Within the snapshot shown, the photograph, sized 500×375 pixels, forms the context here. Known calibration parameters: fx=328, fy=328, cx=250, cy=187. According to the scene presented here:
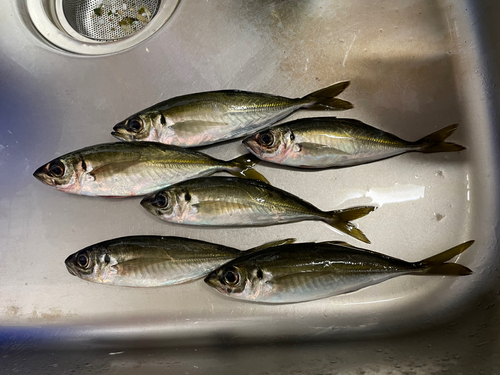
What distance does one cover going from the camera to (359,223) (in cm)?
138

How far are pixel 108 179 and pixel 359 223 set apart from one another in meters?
1.05

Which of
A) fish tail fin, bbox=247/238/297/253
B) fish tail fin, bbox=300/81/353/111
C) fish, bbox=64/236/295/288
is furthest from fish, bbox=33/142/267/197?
fish tail fin, bbox=300/81/353/111

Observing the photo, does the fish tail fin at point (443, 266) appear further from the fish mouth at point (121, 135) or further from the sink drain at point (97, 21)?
the sink drain at point (97, 21)

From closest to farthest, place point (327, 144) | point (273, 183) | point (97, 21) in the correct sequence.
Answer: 1. point (327, 144)
2. point (273, 183)
3. point (97, 21)

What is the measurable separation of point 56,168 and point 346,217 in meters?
1.20

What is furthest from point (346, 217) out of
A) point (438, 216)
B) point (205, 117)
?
point (205, 117)

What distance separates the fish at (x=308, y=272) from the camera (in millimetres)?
1225

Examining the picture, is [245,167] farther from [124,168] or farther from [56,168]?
[56,168]

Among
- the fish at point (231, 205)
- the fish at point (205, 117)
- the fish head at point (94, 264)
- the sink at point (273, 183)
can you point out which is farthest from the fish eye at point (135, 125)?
the fish head at point (94, 264)

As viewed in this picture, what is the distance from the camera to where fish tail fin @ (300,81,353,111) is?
1.42m

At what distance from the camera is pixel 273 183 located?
4.67 feet

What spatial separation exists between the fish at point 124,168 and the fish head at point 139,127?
0.14 ft

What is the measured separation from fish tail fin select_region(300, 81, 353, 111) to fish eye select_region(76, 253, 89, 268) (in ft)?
3.64

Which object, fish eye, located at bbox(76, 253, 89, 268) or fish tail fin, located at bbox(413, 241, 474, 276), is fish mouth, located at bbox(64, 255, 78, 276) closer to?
fish eye, located at bbox(76, 253, 89, 268)
